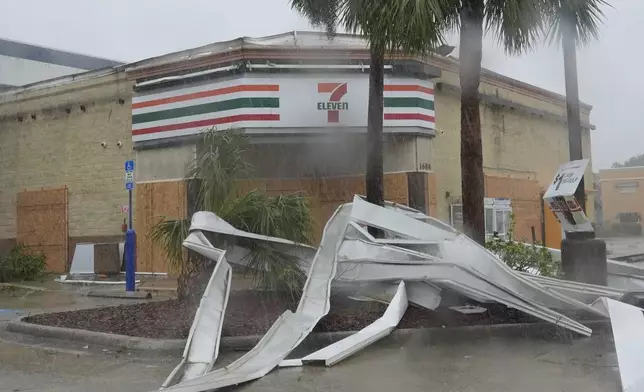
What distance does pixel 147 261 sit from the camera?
1694 centimetres

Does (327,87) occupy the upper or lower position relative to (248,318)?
upper

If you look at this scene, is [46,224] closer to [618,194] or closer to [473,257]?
[473,257]

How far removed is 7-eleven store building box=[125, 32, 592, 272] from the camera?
1510cm

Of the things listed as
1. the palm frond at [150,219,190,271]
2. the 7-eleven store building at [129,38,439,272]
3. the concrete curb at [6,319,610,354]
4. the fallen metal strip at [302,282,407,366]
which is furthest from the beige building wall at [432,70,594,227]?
the fallen metal strip at [302,282,407,366]

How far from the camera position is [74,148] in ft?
60.8

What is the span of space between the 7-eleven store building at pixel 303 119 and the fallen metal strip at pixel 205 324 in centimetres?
568

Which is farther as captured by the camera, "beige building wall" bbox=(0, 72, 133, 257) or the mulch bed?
"beige building wall" bbox=(0, 72, 133, 257)

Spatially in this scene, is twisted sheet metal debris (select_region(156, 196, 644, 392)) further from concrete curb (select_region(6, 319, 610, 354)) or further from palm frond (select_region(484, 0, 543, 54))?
palm frond (select_region(484, 0, 543, 54))

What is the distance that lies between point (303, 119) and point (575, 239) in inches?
273

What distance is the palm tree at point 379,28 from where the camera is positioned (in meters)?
8.62

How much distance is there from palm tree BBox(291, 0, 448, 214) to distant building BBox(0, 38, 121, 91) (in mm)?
17140

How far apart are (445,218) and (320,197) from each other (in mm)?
3143

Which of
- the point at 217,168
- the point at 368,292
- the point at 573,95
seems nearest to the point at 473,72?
the point at 573,95

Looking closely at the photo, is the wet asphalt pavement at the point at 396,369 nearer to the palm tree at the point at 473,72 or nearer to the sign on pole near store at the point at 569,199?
the palm tree at the point at 473,72
